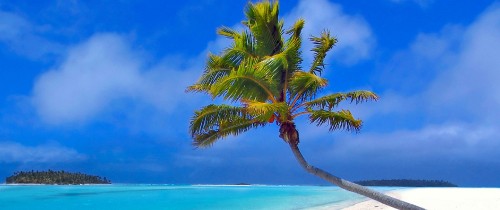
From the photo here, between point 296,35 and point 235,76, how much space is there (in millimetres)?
2513

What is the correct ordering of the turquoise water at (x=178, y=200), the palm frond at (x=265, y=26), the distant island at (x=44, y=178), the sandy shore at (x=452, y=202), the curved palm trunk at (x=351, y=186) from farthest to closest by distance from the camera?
the distant island at (x=44, y=178)
the turquoise water at (x=178, y=200)
the sandy shore at (x=452, y=202)
the palm frond at (x=265, y=26)
the curved palm trunk at (x=351, y=186)

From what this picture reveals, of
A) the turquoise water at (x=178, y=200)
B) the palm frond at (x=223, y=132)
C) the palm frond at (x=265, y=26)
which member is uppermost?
the palm frond at (x=265, y=26)

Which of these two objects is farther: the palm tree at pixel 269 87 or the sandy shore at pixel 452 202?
the sandy shore at pixel 452 202

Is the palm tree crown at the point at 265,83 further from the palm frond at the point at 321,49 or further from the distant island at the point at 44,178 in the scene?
the distant island at the point at 44,178

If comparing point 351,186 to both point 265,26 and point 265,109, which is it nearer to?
point 265,109

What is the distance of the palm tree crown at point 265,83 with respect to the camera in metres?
9.84

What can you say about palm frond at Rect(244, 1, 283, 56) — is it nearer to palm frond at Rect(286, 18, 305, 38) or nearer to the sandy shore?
palm frond at Rect(286, 18, 305, 38)

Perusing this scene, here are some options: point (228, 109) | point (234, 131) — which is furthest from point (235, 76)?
point (234, 131)

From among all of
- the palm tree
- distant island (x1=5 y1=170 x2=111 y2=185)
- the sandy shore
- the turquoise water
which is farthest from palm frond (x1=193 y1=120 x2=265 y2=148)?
distant island (x1=5 y1=170 x2=111 y2=185)

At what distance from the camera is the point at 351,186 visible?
33.2ft

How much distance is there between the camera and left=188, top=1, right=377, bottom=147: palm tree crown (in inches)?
387

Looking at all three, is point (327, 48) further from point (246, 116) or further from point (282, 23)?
point (246, 116)

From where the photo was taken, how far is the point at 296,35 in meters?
11.3

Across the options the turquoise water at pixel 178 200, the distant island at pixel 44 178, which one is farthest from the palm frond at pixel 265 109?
the distant island at pixel 44 178
